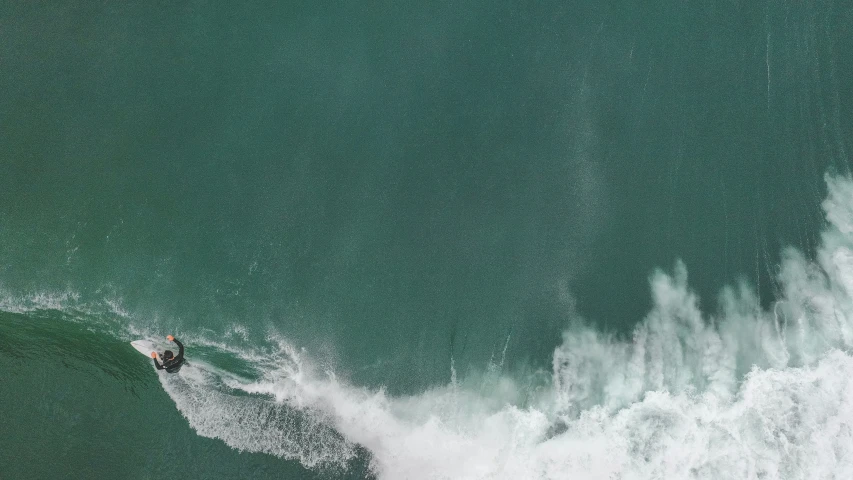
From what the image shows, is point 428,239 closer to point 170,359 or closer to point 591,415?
point 591,415

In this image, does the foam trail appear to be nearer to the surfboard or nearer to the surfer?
the surfer

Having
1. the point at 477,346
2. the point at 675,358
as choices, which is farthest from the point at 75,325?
the point at 675,358

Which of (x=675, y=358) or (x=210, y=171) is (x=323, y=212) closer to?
(x=210, y=171)

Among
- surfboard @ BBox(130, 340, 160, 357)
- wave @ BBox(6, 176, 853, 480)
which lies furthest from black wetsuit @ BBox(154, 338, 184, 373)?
wave @ BBox(6, 176, 853, 480)

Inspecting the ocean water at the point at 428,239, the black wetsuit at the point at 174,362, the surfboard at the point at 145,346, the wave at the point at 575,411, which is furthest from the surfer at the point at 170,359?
the ocean water at the point at 428,239

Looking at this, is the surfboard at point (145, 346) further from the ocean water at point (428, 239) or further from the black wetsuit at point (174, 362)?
the black wetsuit at point (174, 362)
